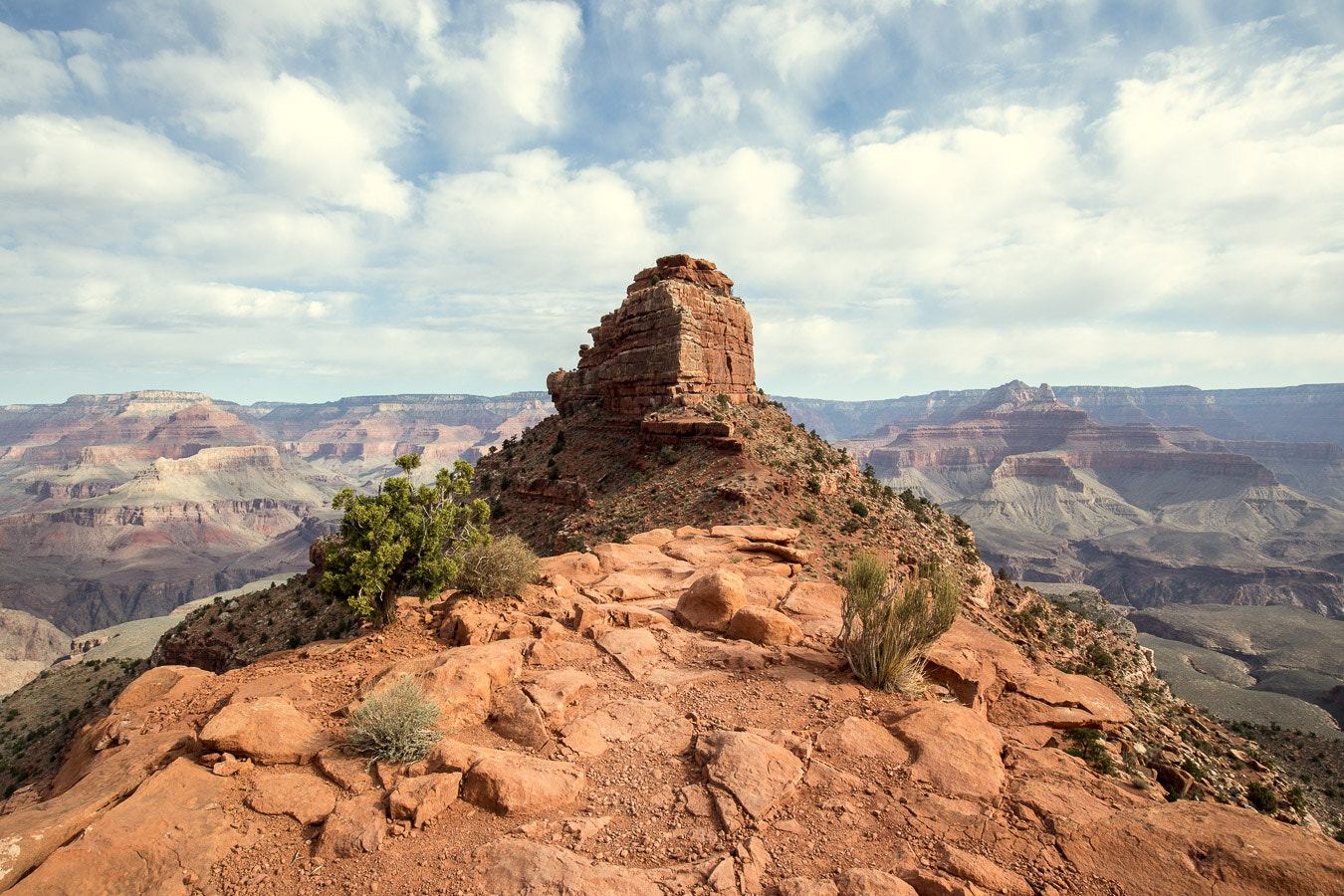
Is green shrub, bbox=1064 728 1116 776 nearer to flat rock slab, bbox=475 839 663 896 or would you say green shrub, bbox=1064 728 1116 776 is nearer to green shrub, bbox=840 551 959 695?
green shrub, bbox=840 551 959 695

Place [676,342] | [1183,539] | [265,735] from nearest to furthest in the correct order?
[265,735] → [676,342] → [1183,539]

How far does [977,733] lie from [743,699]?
2.91 m

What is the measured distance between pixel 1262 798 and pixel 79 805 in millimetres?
23976

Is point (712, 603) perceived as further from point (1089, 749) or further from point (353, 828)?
point (353, 828)

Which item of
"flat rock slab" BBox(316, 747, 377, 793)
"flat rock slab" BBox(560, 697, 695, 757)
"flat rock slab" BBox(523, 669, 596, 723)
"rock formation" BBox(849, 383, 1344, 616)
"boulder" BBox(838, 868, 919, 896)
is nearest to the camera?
"boulder" BBox(838, 868, 919, 896)

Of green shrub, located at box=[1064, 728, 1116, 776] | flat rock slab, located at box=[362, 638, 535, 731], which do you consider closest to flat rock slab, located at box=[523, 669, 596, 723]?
flat rock slab, located at box=[362, 638, 535, 731]

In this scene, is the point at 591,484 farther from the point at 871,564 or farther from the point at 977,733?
the point at 977,733

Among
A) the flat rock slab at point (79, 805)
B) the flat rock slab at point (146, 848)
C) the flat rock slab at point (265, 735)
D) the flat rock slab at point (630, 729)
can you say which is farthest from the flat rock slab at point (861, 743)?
the flat rock slab at point (79, 805)

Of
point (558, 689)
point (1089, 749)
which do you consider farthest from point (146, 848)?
point (1089, 749)

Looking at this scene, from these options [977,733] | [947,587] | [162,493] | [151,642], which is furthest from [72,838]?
[162,493]

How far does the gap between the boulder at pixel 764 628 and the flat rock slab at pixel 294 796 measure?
21.2ft

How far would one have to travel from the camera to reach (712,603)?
36.0ft

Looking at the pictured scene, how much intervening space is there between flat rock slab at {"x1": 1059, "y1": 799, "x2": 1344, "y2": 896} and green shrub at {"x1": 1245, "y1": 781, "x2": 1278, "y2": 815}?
14607 mm

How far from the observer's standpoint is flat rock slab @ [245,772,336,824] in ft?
18.7
